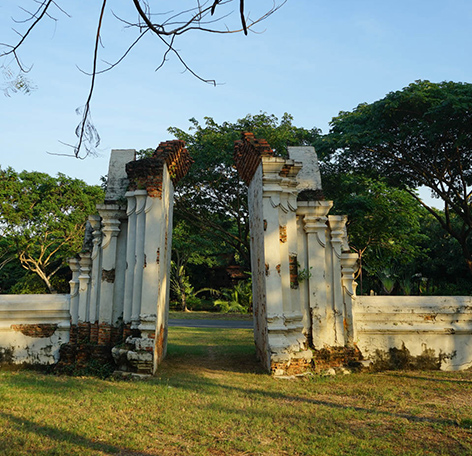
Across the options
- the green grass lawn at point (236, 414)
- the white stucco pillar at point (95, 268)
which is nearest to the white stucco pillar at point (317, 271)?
the green grass lawn at point (236, 414)

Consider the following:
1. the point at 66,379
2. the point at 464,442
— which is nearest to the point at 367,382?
the point at 464,442

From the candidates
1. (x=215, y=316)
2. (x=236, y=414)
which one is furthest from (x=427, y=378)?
(x=215, y=316)

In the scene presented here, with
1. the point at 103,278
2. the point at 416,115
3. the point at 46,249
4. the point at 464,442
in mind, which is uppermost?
the point at 416,115

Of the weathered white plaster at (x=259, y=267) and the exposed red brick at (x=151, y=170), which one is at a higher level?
the exposed red brick at (x=151, y=170)

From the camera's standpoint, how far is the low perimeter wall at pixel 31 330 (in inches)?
262

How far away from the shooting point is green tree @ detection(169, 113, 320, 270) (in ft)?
47.0

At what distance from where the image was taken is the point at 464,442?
137 inches

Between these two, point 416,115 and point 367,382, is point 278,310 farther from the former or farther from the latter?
point 416,115

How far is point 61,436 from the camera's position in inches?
136

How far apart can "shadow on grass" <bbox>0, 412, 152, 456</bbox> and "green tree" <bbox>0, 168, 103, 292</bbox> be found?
18.6 metres

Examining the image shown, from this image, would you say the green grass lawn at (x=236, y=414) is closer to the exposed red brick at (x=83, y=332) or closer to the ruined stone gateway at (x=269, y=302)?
the ruined stone gateway at (x=269, y=302)

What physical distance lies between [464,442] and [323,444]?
115 cm

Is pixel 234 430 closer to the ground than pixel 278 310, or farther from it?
closer to the ground

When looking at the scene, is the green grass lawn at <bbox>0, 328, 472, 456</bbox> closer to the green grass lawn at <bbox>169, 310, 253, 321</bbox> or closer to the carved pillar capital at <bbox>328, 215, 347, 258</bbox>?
the carved pillar capital at <bbox>328, 215, 347, 258</bbox>
